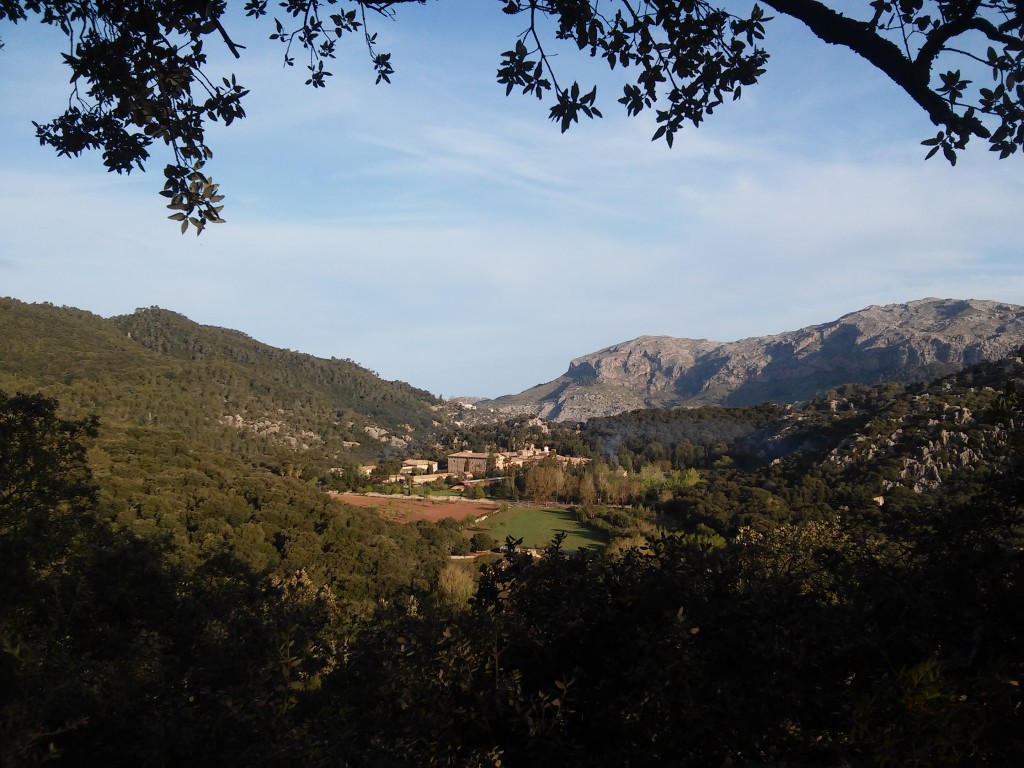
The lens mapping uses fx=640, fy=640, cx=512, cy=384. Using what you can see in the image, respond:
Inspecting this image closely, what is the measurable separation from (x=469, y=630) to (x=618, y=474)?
51396 millimetres

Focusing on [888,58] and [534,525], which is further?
[534,525]

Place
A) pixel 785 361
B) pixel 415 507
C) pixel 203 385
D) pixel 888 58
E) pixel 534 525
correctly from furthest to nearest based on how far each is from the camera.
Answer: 1. pixel 785 361
2. pixel 203 385
3. pixel 415 507
4. pixel 534 525
5. pixel 888 58

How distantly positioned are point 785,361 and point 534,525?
4332 inches

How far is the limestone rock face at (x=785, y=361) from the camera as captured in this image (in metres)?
90.1

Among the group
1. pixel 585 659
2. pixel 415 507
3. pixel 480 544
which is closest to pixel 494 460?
pixel 415 507

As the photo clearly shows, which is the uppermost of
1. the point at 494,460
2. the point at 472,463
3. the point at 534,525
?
the point at 494,460

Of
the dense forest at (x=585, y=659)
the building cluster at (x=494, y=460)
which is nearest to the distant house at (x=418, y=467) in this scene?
the building cluster at (x=494, y=460)

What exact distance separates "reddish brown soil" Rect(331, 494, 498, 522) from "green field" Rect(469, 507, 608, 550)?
1.79 metres

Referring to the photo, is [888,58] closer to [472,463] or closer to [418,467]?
[418,467]

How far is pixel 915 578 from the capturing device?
9.98ft

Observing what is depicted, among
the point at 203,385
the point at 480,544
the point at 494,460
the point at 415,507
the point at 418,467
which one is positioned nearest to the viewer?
the point at 480,544

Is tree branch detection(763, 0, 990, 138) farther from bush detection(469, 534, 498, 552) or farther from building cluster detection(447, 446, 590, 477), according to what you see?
building cluster detection(447, 446, 590, 477)

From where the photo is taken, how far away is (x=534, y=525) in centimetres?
3841

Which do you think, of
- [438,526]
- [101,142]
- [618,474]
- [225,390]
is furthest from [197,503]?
[225,390]
